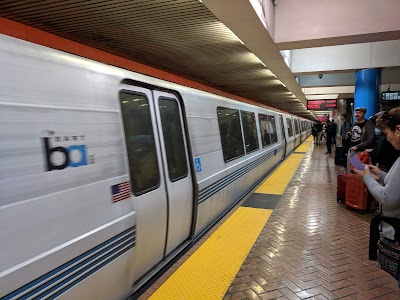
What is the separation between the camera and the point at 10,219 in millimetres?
1705

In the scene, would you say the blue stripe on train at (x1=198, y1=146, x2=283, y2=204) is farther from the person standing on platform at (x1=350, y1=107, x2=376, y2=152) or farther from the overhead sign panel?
the overhead sign panel

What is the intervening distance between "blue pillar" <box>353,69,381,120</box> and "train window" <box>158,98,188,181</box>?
8238 millimetres

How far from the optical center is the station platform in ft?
9.72

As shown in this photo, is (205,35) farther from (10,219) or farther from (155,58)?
(10,219)

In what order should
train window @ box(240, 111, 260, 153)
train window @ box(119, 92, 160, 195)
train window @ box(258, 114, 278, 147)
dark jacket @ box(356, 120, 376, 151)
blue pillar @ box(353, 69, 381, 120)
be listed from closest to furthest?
1. train window @ box(119, 92, 160, 195)
2. dark jacket @ box(356, 120, 376, 151)
3. train window @ box(240, 111, 260, 153)
4. train window @ box(258, 114, 278, 147)
5. blue pillar @ box(353, 69, 381, 120)

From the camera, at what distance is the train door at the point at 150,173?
289 cm

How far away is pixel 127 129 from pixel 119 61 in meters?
2.59

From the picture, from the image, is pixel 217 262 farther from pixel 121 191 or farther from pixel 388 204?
pixel 388 204

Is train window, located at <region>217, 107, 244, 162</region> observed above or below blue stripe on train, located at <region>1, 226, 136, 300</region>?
above

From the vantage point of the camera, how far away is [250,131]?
7.62 metres

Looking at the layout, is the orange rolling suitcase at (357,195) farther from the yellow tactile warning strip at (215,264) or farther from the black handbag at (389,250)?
the black handbag at (389,250)

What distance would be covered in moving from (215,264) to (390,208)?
1.94m

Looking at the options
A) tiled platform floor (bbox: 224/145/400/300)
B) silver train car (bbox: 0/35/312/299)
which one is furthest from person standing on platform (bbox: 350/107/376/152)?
silver train car (bbox: 0/35/312/299)

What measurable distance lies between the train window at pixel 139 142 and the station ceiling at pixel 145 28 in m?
0.93
